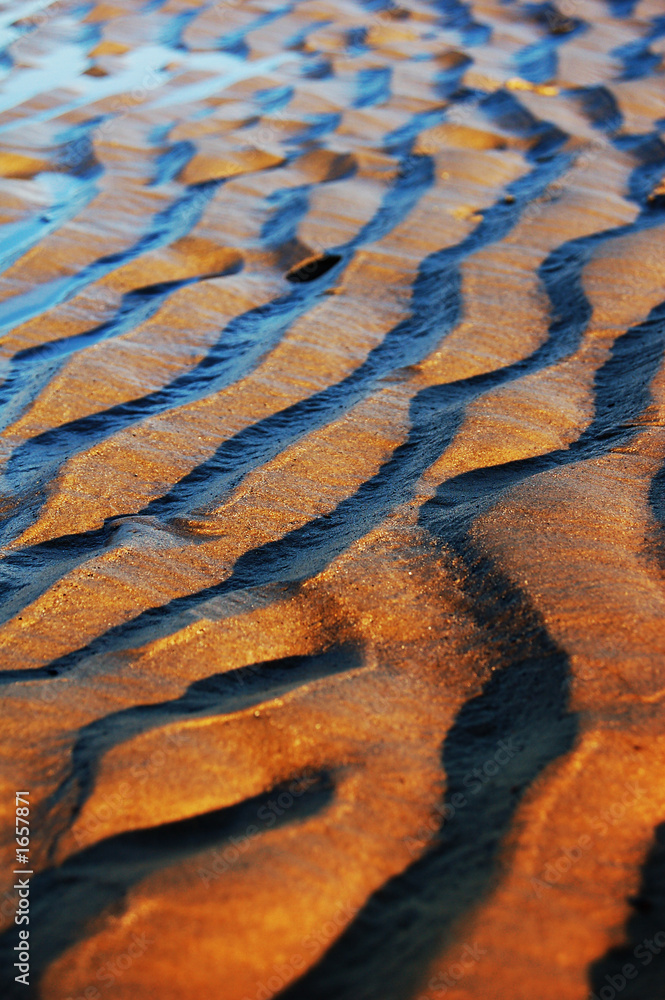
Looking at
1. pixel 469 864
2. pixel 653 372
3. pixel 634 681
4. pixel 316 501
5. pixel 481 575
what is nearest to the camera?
pixel 469 864

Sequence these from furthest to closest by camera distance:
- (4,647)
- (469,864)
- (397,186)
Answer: (397,186), (4,647), (469,864)

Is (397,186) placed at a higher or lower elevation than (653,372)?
higher

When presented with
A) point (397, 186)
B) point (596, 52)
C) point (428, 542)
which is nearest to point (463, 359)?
point (428, 542)

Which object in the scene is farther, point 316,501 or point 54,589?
point 316,501

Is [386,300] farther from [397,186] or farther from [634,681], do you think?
[634,681]

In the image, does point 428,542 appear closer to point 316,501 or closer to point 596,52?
point 316,501

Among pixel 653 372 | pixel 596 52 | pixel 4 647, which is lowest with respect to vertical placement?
pixel 653 372
